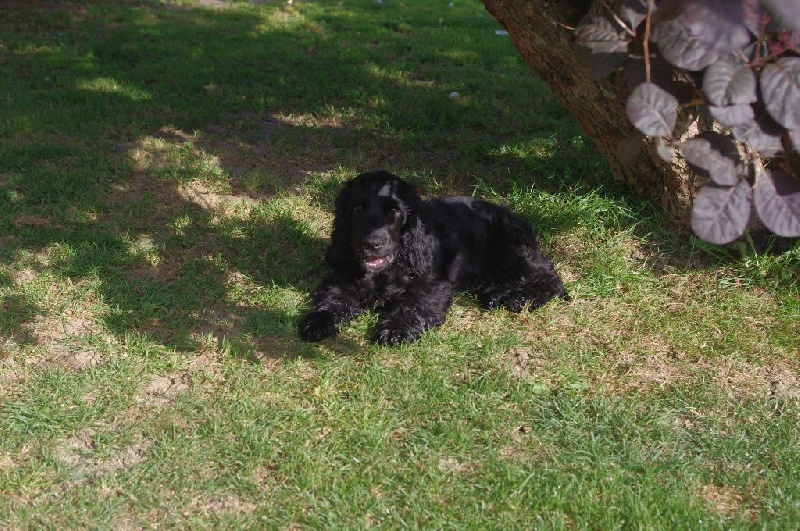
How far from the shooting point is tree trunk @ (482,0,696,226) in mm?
4848

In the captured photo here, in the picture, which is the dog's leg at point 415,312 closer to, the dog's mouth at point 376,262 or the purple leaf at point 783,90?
the dog's mouth at point 376,262

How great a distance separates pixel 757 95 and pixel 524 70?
7.41 m

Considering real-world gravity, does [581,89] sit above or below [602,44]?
below

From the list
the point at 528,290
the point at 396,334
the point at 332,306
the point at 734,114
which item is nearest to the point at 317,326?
the point at 332,306

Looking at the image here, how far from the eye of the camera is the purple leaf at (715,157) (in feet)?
5.79

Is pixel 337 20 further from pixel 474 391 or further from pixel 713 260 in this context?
pixel 474 391

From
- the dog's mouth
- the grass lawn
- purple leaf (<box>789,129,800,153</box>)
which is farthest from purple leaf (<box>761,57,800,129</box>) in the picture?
the dog's mouth

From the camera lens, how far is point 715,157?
→ 1.80 meters

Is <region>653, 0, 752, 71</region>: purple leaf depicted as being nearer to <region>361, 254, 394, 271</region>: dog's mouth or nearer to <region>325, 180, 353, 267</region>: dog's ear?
<region>361, 254, 394, 271</region>: dog's mouth

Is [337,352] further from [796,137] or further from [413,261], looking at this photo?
[796,137]

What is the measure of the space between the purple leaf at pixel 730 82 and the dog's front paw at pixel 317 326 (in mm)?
2669

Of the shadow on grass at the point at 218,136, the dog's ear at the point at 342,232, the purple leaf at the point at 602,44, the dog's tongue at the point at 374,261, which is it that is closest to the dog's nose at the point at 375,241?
the dog's tongue at the point at 374,261

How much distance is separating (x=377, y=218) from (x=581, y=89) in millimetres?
1879

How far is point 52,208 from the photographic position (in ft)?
17.6
